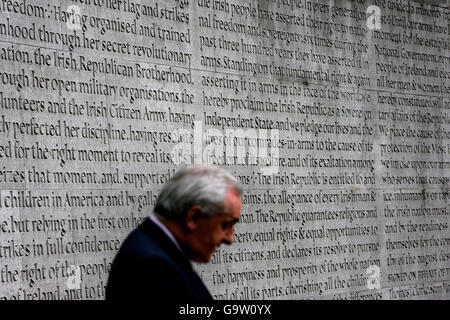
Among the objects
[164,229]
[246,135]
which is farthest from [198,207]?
[246,135]

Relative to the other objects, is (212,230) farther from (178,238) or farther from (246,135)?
(246,135)

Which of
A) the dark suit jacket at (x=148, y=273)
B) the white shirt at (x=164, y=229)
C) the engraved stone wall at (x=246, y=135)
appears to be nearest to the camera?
the dark suit jacket at (x=148, y=273)

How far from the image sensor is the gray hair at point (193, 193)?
3.71 m

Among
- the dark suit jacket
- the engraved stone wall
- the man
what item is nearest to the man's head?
the man

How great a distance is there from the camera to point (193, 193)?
3709 mm

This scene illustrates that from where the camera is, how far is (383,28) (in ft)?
33.6

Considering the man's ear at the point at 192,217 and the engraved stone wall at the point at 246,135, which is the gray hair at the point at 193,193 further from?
the engraved stone wall at the point at 246,135

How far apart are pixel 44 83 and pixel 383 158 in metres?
4.09

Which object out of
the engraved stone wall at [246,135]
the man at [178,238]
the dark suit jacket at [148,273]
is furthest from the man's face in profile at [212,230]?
the engraved stone wall at [246,135]

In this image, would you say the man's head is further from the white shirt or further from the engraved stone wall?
the engraved stone wall

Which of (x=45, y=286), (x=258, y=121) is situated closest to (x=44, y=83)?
(x=45, y=286)

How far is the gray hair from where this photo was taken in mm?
3709

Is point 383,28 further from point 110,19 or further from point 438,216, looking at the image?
point 110,19

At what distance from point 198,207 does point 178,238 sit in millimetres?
139
